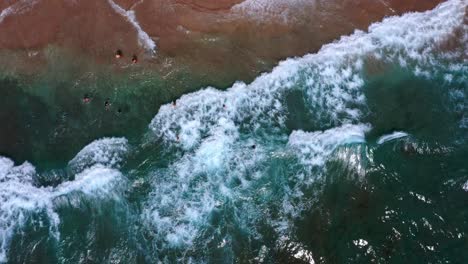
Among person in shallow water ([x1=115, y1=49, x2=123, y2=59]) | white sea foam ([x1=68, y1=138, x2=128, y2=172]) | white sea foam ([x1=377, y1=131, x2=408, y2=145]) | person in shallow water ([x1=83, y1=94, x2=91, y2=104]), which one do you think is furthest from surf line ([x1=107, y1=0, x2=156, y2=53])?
white sea foam ([x1=377, y1=131, x2=408, y2=145])

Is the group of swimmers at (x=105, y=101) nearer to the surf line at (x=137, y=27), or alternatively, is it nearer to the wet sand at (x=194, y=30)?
the wet sand at (x=194, y=30)

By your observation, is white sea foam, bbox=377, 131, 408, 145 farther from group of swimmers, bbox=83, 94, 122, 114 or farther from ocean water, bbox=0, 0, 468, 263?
group of swimmers, bbox=83, 94, 122, 114

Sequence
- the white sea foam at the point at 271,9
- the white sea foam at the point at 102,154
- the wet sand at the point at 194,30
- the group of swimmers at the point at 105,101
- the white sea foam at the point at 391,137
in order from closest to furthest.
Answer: the white sea foam at the point at 391,137 < the white sea foam at the point at 102,154 < the group of swimmers at the point at 105,101 < the wet sand at the point at 194,30 < the white sea foam at the point at 271,9

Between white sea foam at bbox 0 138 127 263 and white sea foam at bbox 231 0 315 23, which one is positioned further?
→ white sea foam at bbox 231 0 315 23

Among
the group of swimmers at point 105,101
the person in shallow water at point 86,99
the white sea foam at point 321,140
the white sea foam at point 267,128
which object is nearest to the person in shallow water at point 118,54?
the group of swimmers at point 105,101

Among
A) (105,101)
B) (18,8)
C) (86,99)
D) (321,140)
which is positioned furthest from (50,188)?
(321,140)
